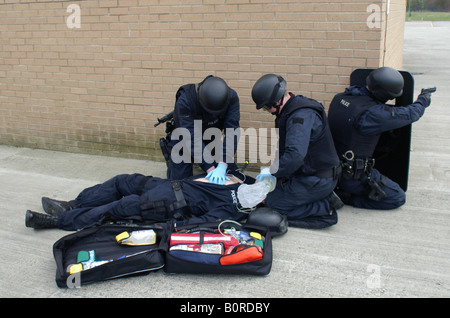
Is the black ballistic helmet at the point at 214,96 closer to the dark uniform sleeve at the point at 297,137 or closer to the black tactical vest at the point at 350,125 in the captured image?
the dark uniform sleeve at the point at 297,137

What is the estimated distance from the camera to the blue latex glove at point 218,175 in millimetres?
4406

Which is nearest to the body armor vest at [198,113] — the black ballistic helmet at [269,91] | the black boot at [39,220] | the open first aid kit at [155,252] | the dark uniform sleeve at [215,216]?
the black ballistic helmet at [269,91]

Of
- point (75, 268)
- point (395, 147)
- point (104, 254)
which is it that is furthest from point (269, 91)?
point (75, 268)

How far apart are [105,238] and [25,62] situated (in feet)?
13.0

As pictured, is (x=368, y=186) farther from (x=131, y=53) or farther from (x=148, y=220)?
(x=131, y=53)

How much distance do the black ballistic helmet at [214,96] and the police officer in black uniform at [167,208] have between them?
2.42 ft

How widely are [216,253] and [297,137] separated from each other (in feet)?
3.93

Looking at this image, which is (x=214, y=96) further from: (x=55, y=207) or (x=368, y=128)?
(x=55, y=207)

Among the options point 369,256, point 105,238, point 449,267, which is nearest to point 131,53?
point 105,238

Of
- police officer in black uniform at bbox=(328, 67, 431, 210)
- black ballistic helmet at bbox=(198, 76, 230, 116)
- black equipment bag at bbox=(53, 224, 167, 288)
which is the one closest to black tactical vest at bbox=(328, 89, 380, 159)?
police officer in black uniform at bbox=(328, 67, 431, 210)

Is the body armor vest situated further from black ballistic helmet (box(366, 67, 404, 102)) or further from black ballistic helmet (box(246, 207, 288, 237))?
black ballistic helmet (box(366, 67, 404, 102))

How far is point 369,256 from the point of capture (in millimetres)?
3605

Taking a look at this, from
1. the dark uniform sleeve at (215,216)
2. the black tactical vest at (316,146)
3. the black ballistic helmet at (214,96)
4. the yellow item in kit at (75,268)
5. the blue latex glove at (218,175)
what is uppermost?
the black ballistic helmet at (214,96)

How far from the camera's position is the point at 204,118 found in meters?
4.77
